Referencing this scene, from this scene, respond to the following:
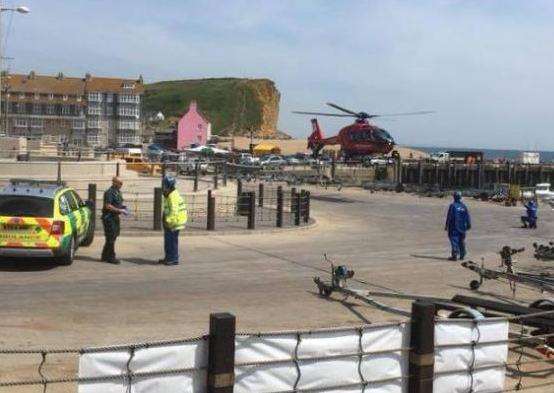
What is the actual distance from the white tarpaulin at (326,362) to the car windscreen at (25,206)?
8889 millimetres

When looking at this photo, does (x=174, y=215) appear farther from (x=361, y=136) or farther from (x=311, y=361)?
(x=361, y=136)

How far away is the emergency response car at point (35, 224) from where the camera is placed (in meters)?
14.0

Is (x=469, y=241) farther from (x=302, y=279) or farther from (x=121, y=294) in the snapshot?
(x=121, y=294)

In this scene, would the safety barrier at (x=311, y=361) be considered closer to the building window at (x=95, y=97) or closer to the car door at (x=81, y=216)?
the car door at (x=81, y=216)

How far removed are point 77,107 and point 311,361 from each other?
15967 centimetres

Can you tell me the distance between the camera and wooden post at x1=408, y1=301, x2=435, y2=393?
279 inches

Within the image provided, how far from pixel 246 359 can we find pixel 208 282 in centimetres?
773

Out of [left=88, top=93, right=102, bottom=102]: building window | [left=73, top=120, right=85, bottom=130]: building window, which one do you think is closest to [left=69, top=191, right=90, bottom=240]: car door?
[left=73, top=120, right=85, bottom=130]: building window

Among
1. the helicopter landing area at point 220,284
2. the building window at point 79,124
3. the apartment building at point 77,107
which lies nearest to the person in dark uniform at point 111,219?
the helicopter landing area at point 220,284

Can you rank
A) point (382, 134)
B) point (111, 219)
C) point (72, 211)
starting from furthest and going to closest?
point (382, 134) < point (111, 219) < point (72, 211)

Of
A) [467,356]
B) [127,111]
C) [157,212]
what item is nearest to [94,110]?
[127,111]

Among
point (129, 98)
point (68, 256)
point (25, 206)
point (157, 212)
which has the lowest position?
point (68, 256)

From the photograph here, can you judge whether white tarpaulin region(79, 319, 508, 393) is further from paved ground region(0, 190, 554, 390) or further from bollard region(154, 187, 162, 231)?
bollard region(154, 187, 162, 231)

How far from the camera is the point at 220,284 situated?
1380 cm
